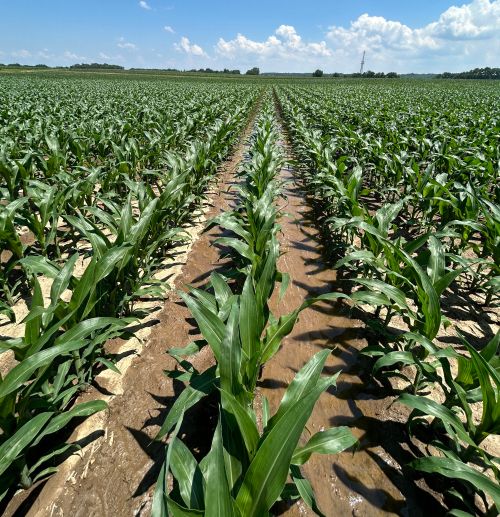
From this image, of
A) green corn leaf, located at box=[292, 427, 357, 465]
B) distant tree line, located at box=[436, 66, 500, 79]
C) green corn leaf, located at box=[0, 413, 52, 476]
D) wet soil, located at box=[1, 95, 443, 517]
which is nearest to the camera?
green corn leaf, located at box=[0, 413, 52, 476]

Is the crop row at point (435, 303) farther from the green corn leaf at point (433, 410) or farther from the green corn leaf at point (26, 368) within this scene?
the green corn leaf at point (26, 368)

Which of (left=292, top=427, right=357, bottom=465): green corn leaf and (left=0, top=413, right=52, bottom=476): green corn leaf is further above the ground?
(left=0, top=413, right=52, bottom=476): green corn leaf

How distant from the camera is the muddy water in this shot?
1.68 metres

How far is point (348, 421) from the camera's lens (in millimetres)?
2105

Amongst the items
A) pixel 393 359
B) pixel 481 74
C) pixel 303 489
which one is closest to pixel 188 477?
pixel 303 489

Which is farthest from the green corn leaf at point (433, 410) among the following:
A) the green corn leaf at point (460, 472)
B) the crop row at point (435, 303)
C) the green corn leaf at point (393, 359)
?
the green corn leaf at point (393, 359)

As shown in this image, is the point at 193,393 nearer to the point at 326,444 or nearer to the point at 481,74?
the point at 326,444

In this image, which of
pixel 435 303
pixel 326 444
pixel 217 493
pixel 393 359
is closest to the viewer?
pixel 217 493

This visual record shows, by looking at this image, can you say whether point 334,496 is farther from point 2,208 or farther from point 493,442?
point 2,208

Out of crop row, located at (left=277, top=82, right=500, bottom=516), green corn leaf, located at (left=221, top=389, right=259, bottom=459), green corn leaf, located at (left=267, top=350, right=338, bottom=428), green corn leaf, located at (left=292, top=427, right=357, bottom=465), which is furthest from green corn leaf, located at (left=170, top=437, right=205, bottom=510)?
crop row, located at (left=277, top=82, right=500, bottom=516)

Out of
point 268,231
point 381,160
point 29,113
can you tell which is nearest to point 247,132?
point 29,113

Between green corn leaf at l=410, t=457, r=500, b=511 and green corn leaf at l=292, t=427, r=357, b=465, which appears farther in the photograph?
green corn leaf at l=292, t=427, r=357, b=465

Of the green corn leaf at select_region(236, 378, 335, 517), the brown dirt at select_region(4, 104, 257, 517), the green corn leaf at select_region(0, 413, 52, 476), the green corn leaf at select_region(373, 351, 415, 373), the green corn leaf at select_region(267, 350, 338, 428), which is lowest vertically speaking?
the brown dirt at select_region(4, 104, 257, 517)

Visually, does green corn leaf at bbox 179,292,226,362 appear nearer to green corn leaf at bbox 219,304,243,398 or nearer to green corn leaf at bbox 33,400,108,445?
green corn leaf at bbox 219,304,243,398
